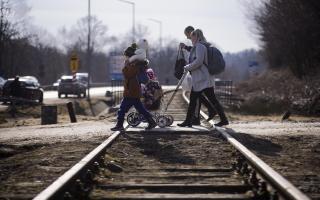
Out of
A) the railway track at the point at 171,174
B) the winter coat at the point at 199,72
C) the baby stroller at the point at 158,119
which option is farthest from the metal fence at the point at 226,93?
the railway track at the point at 171,174

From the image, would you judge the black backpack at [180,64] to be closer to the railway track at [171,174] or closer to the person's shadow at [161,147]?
the person's shadow at [161,147]

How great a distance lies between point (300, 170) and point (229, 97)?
67.7ft

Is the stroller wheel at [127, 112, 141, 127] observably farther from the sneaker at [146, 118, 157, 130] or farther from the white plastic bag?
the white plastic bag

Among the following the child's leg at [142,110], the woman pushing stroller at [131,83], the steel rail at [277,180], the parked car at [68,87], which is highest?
the woman pushing stroller at [131,83]

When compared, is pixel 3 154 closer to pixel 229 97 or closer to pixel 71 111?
pixel 71 111

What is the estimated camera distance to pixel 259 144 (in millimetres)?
9836

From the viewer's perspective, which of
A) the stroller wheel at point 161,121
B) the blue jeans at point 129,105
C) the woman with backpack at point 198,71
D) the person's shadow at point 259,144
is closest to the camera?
the person's shadow at point 259,144

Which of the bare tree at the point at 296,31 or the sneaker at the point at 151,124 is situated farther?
the bare tree at the point at 296,31

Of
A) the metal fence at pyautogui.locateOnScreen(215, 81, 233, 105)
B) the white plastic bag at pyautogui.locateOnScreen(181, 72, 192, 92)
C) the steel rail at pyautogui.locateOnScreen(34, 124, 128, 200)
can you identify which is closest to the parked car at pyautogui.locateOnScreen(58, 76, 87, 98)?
the metal fence at pyautogui.locateOnScreen(215, 81, 233, 105)

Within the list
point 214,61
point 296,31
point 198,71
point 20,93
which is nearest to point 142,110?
point 198,71

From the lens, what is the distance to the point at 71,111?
66.2 ft

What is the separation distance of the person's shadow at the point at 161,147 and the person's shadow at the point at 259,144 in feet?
3.59

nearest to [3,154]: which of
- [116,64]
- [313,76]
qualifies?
[313,76]

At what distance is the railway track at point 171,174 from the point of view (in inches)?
227
